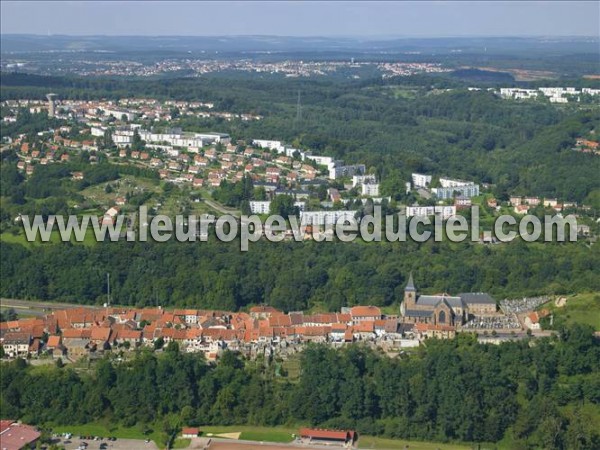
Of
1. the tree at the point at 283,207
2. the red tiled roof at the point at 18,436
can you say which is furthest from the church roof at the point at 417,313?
the tree at the point at 283,207

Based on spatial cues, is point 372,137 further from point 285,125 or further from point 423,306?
point 423,306

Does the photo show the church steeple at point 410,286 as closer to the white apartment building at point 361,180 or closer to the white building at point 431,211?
the white building at point 431,211

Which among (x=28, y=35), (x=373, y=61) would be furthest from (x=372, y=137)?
(x=28, y=35)

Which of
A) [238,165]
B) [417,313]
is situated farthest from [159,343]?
[238,165]

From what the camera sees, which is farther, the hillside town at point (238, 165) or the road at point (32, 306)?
the hillside town at point (238, 165)

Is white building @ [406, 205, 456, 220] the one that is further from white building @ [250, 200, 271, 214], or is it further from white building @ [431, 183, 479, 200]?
white building @ [250, 200, 271, 214]

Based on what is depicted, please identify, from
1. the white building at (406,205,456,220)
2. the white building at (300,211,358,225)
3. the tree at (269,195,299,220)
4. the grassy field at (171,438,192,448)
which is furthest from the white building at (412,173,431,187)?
the grassy field at (171,438,192,448)
